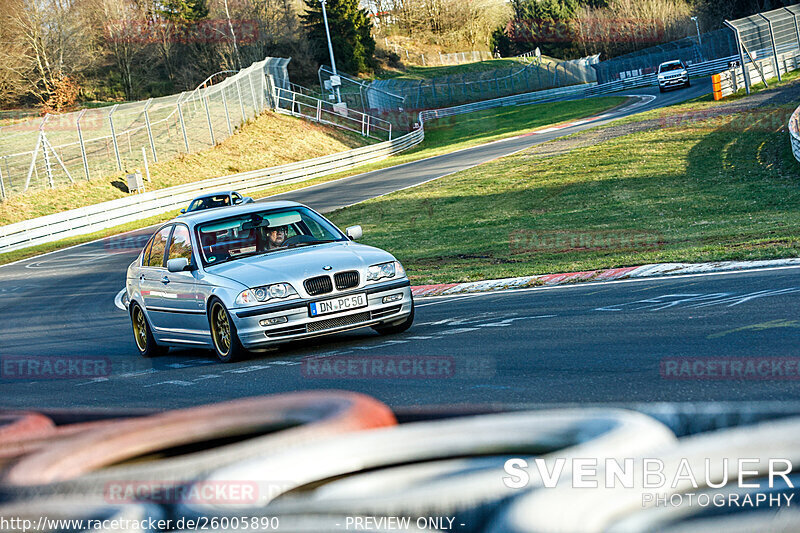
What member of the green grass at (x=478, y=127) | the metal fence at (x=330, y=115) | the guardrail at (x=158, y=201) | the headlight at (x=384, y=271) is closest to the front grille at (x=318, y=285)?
the headlight at (x=384, y=271)

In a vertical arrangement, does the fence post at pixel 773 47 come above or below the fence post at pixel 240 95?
below

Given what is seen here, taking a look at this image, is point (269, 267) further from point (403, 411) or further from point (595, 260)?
point (595, 260)

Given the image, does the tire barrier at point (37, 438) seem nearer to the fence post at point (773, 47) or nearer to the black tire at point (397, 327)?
the black tire at point (397, 327)

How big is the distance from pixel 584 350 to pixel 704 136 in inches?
1029

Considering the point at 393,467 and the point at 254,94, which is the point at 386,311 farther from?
the point at 254,94

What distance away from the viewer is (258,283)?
923cm

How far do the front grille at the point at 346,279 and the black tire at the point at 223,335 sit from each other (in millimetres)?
1119

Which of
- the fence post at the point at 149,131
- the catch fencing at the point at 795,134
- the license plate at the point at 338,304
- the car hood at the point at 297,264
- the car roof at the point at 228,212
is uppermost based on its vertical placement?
the fence post at the point at 149,131

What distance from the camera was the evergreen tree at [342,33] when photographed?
80.0 meters

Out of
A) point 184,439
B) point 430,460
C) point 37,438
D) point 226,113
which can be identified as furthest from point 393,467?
point 226,113

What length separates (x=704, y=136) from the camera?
103ft

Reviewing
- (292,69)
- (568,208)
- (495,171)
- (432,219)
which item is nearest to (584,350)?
(568,208)

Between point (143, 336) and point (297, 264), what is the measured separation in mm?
3046

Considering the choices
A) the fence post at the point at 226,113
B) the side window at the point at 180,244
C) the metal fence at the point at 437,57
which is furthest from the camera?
the metal fence at the point at 437,57
